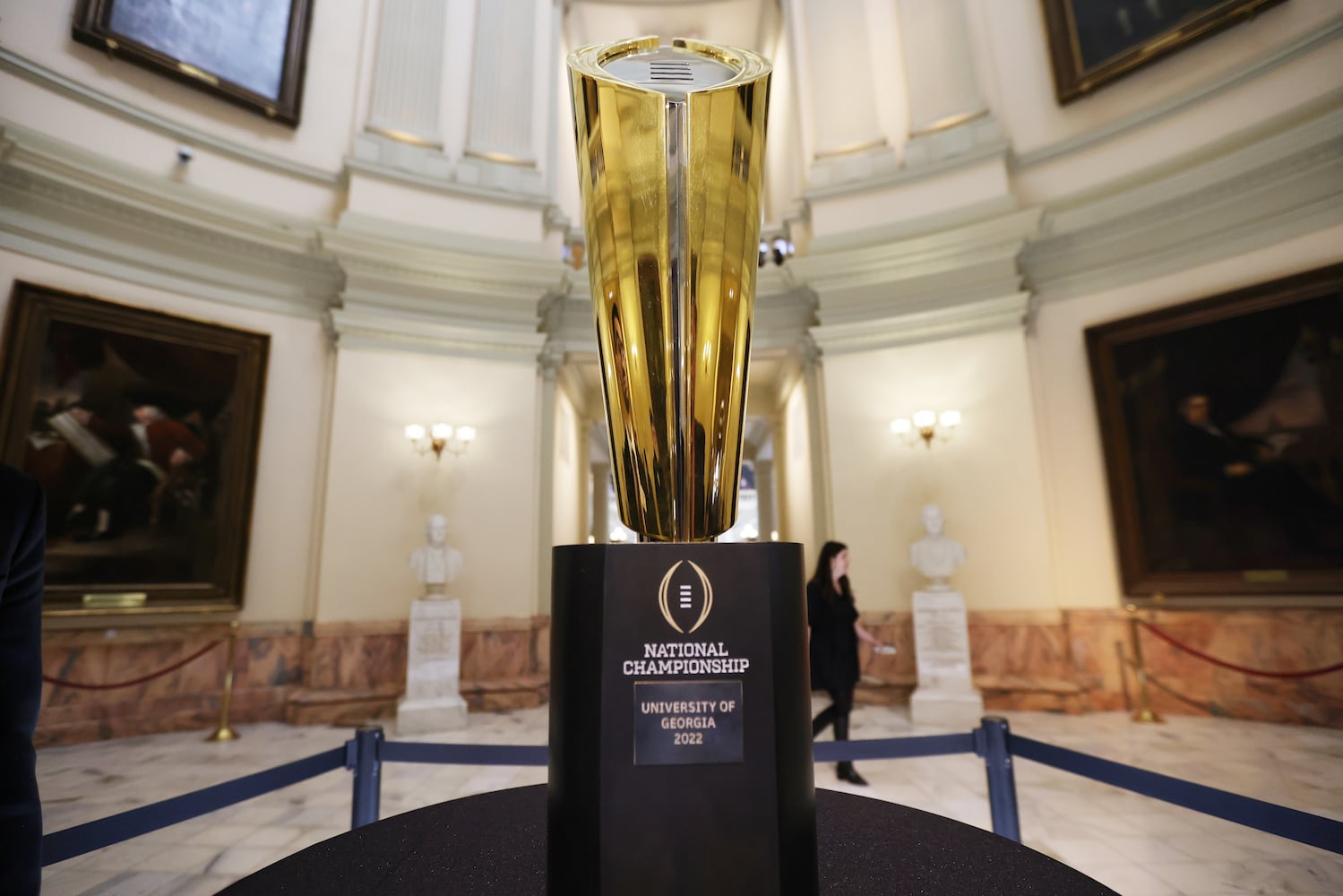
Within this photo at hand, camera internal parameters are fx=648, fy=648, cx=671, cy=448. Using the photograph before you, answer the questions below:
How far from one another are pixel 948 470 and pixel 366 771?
6111 millimetres

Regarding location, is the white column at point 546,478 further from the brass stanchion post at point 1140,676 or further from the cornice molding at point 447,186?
the brass stanchion post at point 1140,676

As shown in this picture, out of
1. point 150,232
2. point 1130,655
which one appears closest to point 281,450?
point 150,232

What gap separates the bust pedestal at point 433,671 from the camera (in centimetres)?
578

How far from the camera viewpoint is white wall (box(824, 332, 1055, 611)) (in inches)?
255

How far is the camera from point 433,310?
24.1 ft

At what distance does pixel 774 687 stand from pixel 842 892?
13.7 inches

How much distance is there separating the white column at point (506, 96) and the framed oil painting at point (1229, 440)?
22.3 feet

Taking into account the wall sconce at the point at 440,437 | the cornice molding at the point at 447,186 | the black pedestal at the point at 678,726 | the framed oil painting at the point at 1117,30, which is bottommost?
the black pedestal at the point at 678,726

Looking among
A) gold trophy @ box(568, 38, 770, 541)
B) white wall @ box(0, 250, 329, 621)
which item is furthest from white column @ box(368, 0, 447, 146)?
gold trophy @ box(568, 38, 770, 541)

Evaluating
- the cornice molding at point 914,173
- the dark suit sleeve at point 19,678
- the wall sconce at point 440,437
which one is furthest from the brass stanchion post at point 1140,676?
the dark suit sleeve at point 19,678

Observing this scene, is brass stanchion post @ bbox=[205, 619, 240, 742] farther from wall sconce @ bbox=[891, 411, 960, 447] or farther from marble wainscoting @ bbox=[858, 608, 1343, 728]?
wall sconce @ bbox=[891, 411, 960, 447]

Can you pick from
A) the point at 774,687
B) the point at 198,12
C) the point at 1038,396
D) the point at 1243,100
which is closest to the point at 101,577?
the point at 198,12

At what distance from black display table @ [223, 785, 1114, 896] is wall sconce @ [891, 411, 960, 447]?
5.87 m

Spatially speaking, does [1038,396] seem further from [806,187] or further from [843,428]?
[806,187]
